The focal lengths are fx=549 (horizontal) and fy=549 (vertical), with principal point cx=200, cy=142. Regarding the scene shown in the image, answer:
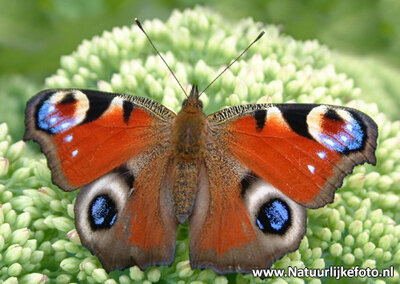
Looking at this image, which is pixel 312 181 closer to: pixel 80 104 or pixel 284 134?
pixel 284 134

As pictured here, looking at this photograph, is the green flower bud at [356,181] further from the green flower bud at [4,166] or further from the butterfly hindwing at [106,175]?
the green flower bud at [4,166]

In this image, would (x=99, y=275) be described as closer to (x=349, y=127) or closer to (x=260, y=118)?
(x=260, y=118)

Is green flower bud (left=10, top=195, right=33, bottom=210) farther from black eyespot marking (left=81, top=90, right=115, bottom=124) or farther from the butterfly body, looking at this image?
black eyespot marking (left=81, top=90, right=115, bottom=124)

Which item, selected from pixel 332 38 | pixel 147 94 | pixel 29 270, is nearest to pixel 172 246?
pixel 29 270

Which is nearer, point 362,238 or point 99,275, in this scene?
point 99,275

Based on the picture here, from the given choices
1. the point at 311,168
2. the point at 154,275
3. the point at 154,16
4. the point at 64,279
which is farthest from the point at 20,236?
the point at 154,16

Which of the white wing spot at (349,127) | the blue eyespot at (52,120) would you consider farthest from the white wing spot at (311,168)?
the blue eyespot at (52,120)

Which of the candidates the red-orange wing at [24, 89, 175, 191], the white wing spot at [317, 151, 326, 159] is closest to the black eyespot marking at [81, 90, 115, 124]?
the red-orange wing at [24, 89, 175, 191]
